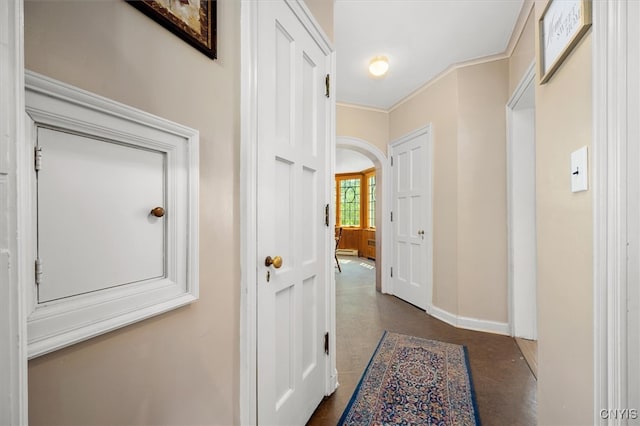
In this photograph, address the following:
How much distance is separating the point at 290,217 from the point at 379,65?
2044mm

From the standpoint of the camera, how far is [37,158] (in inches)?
20.9

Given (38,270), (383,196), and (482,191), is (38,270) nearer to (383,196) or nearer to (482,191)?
(482,191)

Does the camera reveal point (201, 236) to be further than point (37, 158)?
Yes

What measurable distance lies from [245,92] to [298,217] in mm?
615

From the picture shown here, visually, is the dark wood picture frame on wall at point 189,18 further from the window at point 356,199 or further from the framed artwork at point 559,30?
the window at point 356,199

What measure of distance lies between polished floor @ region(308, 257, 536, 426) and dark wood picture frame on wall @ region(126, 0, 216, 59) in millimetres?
1764

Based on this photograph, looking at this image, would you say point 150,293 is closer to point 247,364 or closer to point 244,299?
point 244,299

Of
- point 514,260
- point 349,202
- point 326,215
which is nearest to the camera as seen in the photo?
point 326,215

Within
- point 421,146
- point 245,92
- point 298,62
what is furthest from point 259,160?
point 421,146

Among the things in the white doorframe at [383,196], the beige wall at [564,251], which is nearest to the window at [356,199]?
the white doorframe at [383,196]

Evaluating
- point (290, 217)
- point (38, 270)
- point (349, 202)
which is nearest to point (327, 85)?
point (290, 217)

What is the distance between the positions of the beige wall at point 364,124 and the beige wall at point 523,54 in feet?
5.20

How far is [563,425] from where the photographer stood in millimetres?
1027

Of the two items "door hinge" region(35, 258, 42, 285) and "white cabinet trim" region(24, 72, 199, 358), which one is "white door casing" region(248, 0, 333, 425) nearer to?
"white cabinet trim" region(24, 72, 199, 358)
